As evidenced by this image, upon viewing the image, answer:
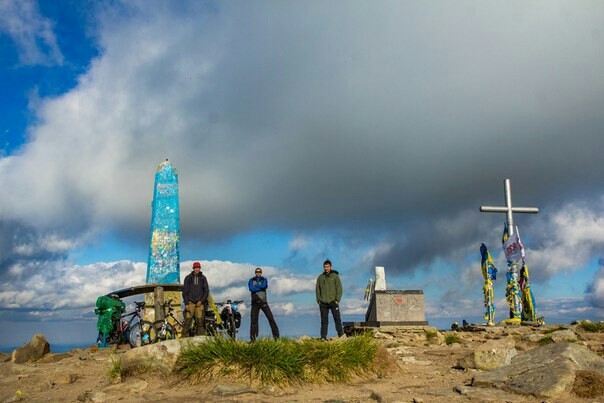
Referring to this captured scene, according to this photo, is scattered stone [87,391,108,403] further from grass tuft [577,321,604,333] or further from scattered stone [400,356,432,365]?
grass tuft [577,321,604,333]

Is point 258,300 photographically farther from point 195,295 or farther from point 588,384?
point 588,384

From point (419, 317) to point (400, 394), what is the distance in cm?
1090

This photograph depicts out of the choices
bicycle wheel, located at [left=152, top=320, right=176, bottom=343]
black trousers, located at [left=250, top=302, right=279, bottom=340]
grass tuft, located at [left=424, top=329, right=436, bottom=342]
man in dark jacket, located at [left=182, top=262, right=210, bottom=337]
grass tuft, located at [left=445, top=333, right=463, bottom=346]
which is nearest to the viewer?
man in dark jacket, located at [left=182, top=262, right=210, bottom=337]

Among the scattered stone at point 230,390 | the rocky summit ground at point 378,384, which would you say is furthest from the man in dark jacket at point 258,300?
the scattered stone at point 230,390

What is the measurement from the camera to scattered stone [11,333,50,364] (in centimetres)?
1510

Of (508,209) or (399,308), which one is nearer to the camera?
(399,308)

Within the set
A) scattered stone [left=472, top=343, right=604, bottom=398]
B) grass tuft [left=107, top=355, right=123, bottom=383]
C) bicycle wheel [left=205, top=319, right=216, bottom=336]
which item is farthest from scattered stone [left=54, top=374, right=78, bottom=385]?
scattered stone [left=472, top=343, right=604, bottom=398]

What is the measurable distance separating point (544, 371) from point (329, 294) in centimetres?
636

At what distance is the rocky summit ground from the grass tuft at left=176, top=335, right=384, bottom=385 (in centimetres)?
21

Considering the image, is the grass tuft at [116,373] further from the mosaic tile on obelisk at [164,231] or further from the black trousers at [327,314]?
the mosaic tile on obelisk at [164,231]

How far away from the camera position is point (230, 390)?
8.05m

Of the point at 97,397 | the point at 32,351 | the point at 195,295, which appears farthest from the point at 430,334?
the point at 32,351

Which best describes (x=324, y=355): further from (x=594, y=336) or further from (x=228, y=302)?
(x=594, y=336)

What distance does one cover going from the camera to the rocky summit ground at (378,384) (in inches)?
294
